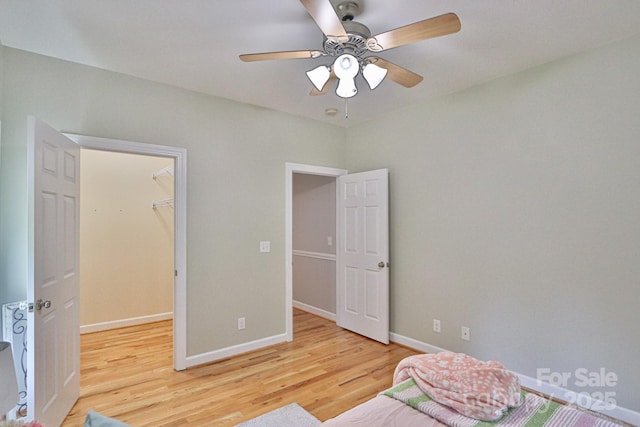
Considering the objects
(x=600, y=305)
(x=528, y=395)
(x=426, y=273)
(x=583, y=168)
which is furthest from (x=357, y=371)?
(x=583, y=168)

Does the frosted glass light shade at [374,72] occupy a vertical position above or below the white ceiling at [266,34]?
below

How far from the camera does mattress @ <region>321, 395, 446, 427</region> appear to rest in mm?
1409

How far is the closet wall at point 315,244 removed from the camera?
4594 millimetres

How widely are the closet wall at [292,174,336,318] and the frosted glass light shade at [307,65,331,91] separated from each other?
7.93 ft

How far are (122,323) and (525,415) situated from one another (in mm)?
4393

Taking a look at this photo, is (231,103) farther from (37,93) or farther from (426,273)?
(426,273)

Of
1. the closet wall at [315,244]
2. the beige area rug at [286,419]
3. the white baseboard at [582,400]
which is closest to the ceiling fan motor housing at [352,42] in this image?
the beige area rug at [286,419]

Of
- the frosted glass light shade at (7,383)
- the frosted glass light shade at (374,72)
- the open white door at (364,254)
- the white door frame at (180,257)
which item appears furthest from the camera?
the open white door at (364,254)

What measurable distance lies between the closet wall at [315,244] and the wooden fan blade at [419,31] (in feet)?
9.02

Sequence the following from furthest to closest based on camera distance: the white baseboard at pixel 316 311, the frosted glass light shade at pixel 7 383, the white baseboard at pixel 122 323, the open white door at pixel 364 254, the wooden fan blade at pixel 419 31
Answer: the white baseboard at pixel 316 311
the white baseboard at pixel 122 323
the open white door at pixel 364 254
the wooden fan blade at pixel 419 31
the frosted glass light shade at pixel 7 383

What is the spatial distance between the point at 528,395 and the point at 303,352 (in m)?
2.24

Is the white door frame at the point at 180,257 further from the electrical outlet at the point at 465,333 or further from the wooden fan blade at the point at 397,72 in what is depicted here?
the electrical outlet at the point at 465,333

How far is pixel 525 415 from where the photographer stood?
1.47 metres

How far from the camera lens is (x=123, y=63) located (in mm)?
2590
